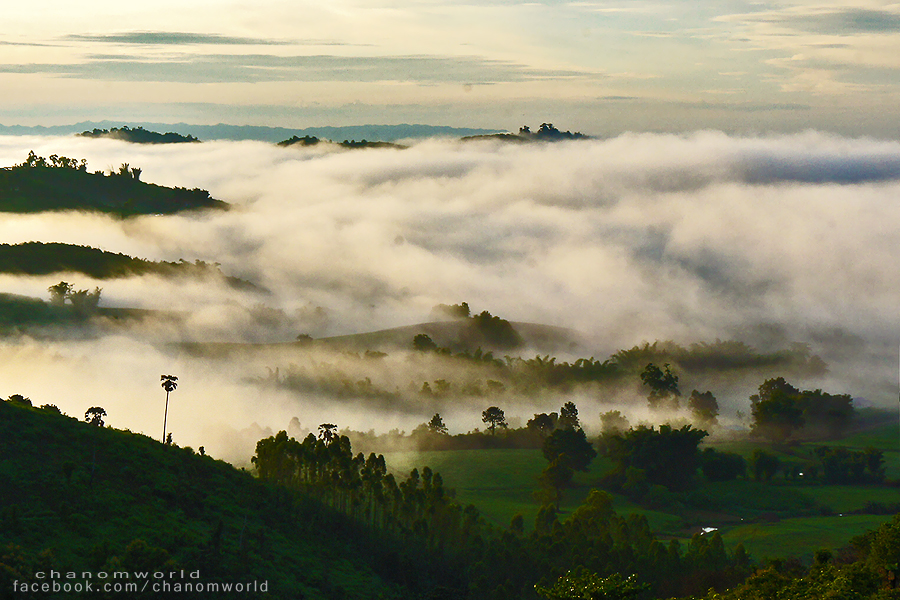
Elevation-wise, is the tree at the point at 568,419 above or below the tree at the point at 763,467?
above

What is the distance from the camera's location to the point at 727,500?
151875mm

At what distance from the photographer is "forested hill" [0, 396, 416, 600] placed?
7394cm

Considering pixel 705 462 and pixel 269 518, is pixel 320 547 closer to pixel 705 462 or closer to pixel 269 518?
pixel 269 518

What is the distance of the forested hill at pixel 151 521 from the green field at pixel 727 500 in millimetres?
43695

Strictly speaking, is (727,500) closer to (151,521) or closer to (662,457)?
(662,457)

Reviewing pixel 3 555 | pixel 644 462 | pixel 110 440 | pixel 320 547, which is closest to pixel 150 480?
pixel 110 440

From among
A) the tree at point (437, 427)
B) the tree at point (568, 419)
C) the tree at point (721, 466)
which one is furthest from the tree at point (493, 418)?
the tree at point (721, 466)

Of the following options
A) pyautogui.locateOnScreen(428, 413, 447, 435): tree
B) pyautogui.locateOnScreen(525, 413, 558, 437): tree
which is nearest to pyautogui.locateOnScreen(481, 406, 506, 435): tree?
pyautogui.locateOnScreen(525, 413, 558, 437): tree

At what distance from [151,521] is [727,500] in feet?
312

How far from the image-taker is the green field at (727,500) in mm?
128000

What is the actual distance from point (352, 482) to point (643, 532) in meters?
32.9

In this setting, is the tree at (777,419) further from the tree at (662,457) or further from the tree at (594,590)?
the tree at (594,590)

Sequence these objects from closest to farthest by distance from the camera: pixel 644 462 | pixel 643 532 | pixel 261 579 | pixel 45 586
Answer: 1. pixel 45 586
2. pixel 261 579
3. pixel 643 532
4. pixel 644 462

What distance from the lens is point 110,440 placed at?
98.3 meters
